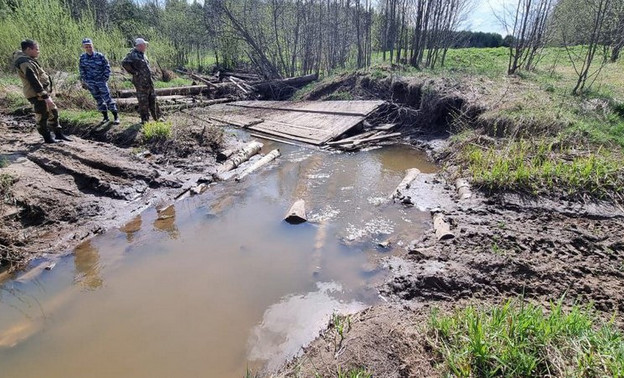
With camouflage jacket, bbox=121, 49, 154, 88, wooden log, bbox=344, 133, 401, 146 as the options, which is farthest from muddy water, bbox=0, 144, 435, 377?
camouflage jacket, bbox=121, 49, 154, 88

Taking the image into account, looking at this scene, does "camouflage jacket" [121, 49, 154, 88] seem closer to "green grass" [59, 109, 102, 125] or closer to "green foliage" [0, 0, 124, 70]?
"green grass" [59, 109, 102, 125]

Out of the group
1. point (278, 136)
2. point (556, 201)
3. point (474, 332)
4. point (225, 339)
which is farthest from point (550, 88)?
point (225, 339)

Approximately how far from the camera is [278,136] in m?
9.76

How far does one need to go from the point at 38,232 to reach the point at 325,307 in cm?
392

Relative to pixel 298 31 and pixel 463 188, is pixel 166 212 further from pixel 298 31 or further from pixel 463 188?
pixel 298 31

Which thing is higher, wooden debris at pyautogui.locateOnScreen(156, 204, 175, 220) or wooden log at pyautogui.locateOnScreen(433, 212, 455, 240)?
wooden log at pyautogui.locateOnScreen(433, 212, 455, 240)

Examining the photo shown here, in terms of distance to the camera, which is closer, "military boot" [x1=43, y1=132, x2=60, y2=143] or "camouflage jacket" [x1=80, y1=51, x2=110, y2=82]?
"military boot" [x1=43, y1=132, x2=60, y2=143]

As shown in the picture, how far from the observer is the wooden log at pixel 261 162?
6902 millimetres

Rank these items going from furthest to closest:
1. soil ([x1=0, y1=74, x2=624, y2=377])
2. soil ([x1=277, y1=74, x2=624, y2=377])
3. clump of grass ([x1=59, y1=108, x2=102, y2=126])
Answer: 1. clump of grass ([x1=59, y1=108, x2=102, y2=126])
2. soil ([x1=0, y1=74, x2=624, y2=377])
3. soil ([x1=277, y1=74, x2=624, y2=377])

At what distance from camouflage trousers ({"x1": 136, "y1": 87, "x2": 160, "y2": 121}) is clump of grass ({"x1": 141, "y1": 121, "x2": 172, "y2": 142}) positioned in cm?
66

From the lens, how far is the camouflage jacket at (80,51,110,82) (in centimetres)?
758

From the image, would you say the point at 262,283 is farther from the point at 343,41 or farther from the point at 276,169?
the point at 343,41

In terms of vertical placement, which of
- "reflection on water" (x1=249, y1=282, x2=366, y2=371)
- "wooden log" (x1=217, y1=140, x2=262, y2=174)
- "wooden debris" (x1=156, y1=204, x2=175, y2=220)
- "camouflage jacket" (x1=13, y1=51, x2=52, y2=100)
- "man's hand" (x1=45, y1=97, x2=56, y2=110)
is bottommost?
"reflection on water" (x1=249, y1=282, x2=366, y2=371)

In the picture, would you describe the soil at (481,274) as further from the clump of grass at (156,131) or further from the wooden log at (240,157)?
the clump of grass at (156,131)
